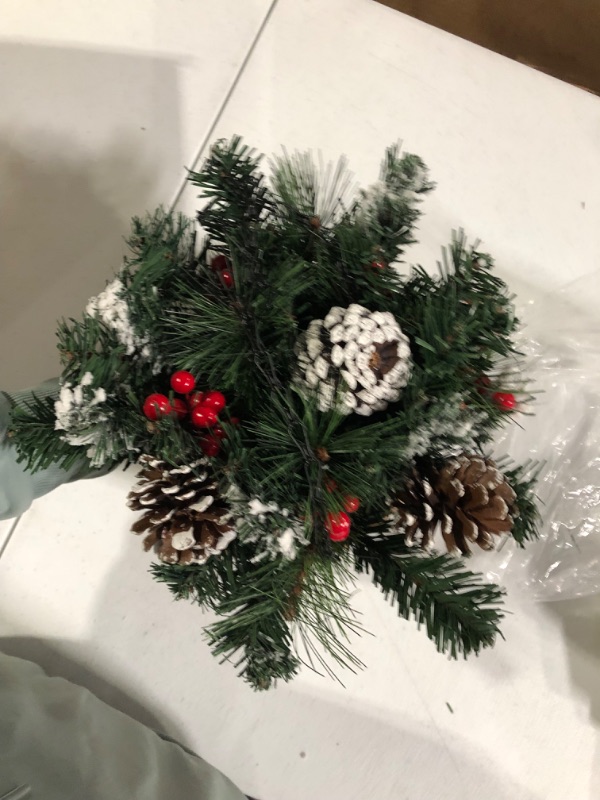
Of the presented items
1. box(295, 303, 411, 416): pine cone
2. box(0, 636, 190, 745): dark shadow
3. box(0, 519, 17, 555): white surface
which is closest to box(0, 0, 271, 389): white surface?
box(0, 519, 17, 555): white surface

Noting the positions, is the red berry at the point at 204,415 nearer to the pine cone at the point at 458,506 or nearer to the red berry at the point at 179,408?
the red berry at the point at 179,408

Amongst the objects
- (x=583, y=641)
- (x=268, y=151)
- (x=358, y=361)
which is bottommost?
(x=583, y=641)

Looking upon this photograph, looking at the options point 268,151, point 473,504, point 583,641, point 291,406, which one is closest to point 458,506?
point 473,504

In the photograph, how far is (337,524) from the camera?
0.98 feet

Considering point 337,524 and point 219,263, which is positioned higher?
point 219,263

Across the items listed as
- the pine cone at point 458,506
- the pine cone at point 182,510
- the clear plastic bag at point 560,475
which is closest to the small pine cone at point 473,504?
the pine cone at point 458,506

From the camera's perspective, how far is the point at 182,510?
309 mm

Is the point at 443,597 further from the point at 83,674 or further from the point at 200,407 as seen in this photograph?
the point at 83,674

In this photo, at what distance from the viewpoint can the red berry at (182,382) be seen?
1.04 feet

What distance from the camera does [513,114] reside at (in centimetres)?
63

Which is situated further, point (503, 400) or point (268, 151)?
point (268, 151)

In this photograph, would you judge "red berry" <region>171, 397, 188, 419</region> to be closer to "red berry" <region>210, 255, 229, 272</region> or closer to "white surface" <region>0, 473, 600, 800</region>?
"red berry" <region>210, 255, 229, 272</region>

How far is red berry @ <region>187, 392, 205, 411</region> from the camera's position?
324 mm

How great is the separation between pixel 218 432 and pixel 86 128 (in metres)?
0.45
